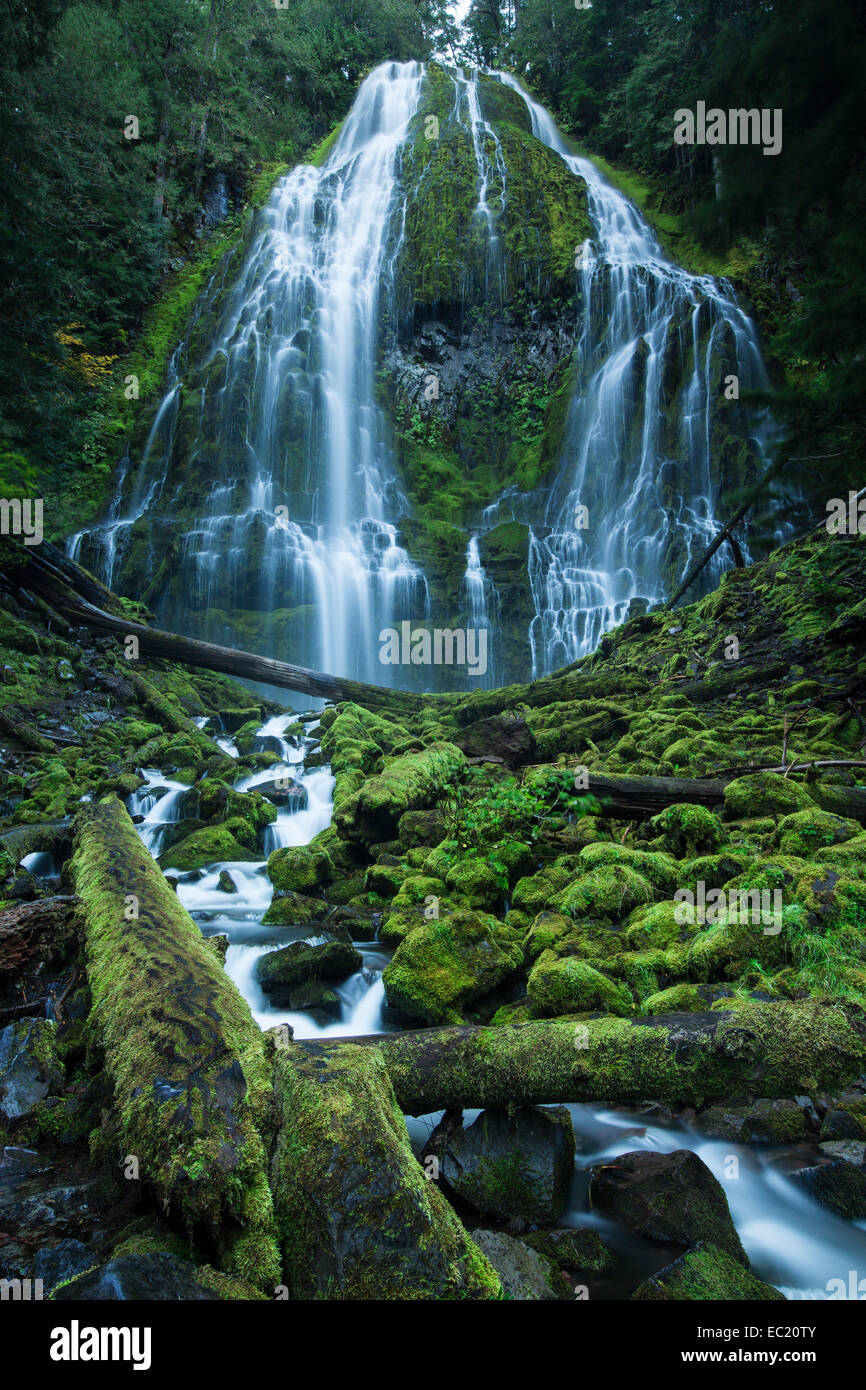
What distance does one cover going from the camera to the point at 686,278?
2431cm

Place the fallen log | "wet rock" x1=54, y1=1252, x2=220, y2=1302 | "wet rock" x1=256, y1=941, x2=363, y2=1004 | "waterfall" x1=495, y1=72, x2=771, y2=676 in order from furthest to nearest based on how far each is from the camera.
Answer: "waterfall" x1=495, y1=72, x2=771, y2=676, "wet rock" x1=256, y1=941, x2=363, y2=1004, the fallen log, "wet rock" x1=54, y1=1252, x2=220, y2=1302

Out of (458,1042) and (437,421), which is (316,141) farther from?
(458,1042)

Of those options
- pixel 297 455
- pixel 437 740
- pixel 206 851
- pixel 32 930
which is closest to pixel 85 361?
pixel 297 455

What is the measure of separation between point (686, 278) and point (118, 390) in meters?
21.9

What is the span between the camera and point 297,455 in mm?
24688

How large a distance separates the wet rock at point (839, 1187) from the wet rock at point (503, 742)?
19.0ft

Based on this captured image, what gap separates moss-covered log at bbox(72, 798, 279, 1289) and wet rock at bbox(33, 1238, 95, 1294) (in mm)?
300

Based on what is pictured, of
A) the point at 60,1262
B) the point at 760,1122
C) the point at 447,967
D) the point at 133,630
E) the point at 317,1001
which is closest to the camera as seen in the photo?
the point at 60,1262

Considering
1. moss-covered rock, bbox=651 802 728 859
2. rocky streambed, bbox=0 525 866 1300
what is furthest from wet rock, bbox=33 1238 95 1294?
moss-covered rock, bbox=651 802 728 859

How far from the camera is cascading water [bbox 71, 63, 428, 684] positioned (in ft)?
68.8

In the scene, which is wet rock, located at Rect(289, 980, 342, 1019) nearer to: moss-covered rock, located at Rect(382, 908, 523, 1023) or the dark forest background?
moss-covered rock, located at Rect(382, 908, 523, 1023)

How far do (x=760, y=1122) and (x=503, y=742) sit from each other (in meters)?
5.70
